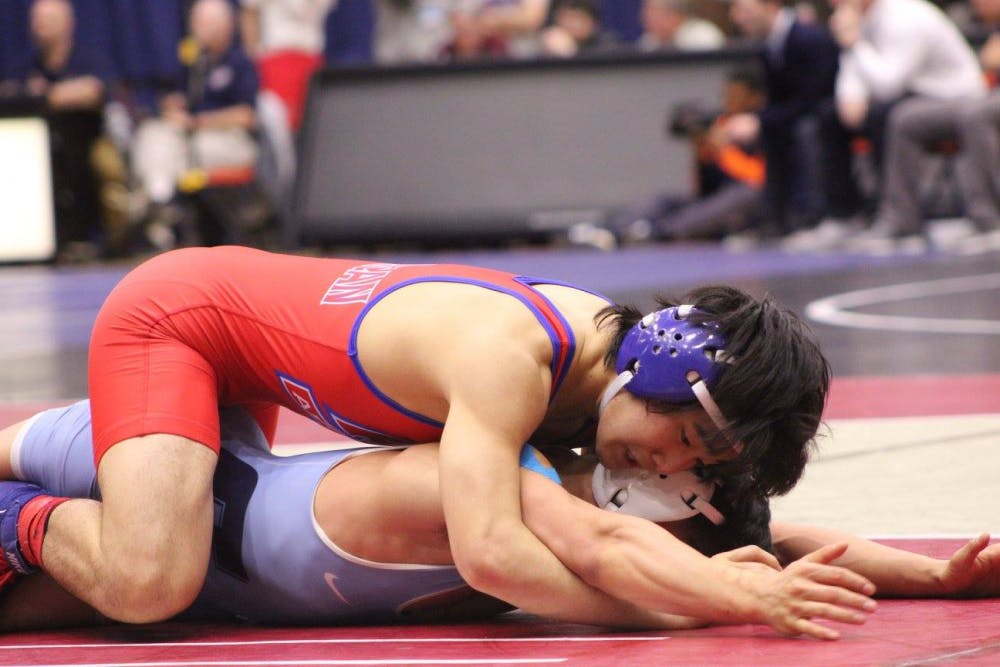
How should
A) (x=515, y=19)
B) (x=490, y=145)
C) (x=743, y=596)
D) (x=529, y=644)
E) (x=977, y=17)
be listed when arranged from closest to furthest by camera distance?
(x=743, y=596), (x=529, y=644), (x=490, y=145), (x=977, y=17), (x=515, y=19)

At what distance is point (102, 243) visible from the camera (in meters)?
13.6

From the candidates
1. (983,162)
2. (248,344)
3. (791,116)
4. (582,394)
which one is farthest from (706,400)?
(791,116)

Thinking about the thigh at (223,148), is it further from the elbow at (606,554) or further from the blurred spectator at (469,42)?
the elbow at (606,554)

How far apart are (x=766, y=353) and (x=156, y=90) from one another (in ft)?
45.4

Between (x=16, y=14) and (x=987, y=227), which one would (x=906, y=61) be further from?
(x=16, y=14)

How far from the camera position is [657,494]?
263 cm

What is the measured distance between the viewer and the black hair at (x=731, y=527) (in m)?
2.70

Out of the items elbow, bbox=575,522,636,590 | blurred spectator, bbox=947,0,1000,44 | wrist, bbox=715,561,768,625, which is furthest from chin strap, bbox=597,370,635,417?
blurred spectator, bbox=947,0,1000,44

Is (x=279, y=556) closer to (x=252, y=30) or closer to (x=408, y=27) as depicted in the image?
(x=252, y=30)

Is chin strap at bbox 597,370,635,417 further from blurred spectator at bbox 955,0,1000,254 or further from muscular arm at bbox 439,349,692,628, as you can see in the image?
blurred spectator at bbox 955,0,1000,254

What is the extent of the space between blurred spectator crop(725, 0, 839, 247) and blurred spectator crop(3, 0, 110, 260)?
4885mm

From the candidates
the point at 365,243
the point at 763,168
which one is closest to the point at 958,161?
the point at 763,168

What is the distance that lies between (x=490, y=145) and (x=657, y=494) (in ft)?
32.5

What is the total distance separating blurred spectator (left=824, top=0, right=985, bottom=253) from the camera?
10.5 m
